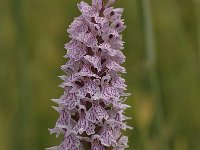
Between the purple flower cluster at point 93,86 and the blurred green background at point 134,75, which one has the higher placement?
the blurred green background at point 134,75
